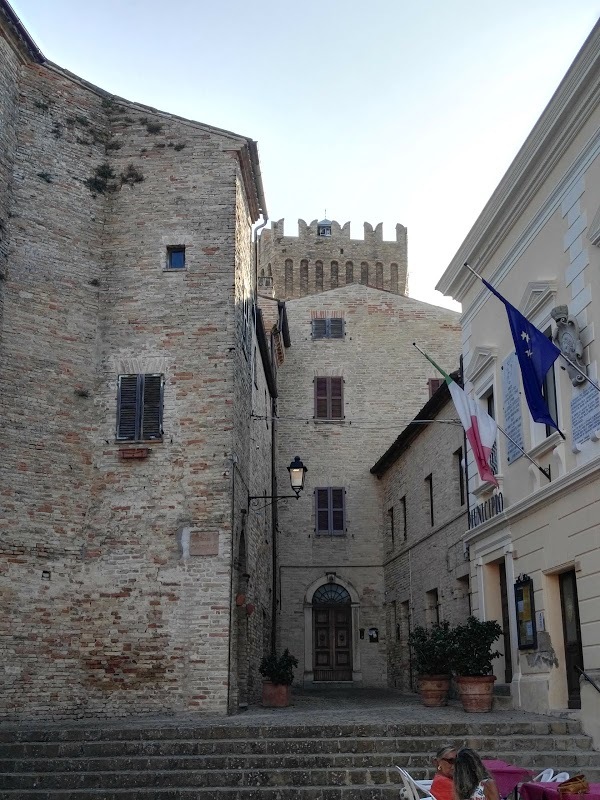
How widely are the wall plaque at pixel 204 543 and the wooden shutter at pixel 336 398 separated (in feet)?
42.9

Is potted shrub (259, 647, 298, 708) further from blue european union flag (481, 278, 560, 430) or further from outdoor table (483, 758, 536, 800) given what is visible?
outdoor table (483, 758, 536, 800)

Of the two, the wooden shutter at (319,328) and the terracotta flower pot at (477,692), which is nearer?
the terracotta flower pot at (477,692)

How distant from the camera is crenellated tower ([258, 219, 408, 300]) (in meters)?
45.7

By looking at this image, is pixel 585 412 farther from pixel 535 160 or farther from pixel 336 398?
pixel 336 398

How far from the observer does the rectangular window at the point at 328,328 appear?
91.5 feet

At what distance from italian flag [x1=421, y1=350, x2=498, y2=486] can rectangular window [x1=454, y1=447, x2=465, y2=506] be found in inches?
173

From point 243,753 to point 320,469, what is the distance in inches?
624

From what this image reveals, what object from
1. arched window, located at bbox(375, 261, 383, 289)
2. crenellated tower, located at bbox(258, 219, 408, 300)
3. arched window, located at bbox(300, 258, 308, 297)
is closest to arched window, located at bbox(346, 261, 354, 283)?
crenellated tower, located at bbox(258, 219, 408, 300)

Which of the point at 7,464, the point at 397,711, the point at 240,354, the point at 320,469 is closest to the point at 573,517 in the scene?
the point at 397,711

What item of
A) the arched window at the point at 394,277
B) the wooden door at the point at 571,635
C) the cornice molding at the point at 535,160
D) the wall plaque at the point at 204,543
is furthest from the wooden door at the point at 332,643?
the arched window at the point at 394,277

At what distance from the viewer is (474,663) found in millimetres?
12758

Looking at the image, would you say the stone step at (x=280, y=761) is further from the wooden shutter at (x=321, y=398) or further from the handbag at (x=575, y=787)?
the wooden shutter at (x=321, y=398)

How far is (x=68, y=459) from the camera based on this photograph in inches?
564

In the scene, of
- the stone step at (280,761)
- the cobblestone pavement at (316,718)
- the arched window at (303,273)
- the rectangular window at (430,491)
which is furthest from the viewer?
the arched window at (303,273)
